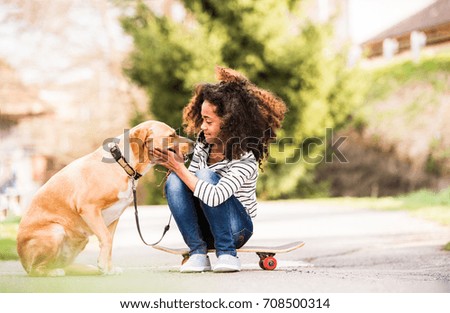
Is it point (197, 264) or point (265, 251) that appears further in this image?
point (265, 251)

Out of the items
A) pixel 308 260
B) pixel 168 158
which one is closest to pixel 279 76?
pixel 308 260

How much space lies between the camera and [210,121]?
2.46 meters

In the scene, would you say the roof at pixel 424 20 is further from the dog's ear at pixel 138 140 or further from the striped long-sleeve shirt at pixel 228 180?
the dog's ear at pixel 138 140

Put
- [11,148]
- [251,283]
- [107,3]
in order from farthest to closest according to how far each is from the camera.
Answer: [107,3] < [11,148] < [251,283]

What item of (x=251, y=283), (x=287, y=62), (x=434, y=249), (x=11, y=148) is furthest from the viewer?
(x=11, y=148)

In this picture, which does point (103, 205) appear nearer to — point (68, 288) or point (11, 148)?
point (68, 288)

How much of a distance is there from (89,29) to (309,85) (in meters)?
3.76

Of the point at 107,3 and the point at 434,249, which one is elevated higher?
the point at 107,3

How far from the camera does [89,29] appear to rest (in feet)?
32.4

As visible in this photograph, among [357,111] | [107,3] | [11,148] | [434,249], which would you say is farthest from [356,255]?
[107,3]

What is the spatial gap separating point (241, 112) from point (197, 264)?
569mm

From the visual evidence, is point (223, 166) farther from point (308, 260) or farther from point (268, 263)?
point (308, 260)
